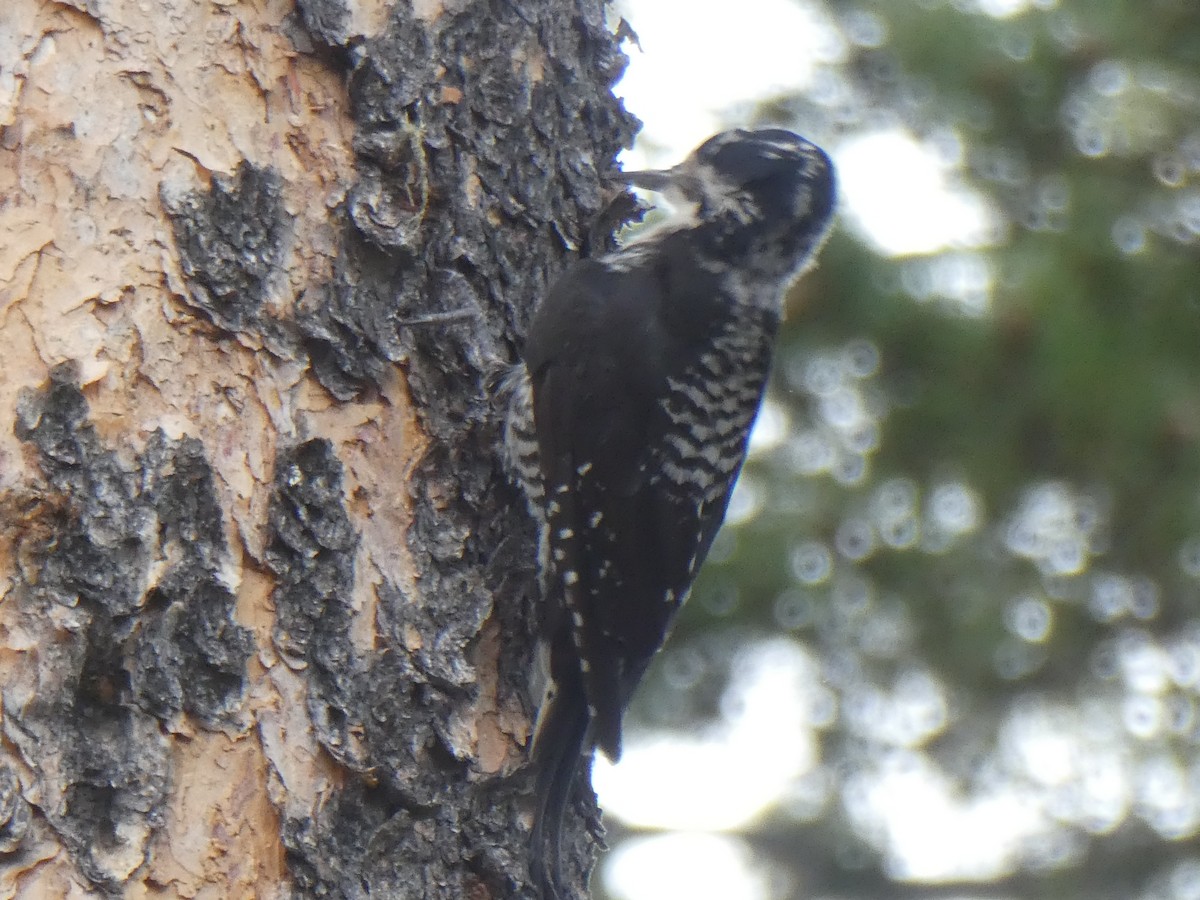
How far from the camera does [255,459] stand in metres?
2.04

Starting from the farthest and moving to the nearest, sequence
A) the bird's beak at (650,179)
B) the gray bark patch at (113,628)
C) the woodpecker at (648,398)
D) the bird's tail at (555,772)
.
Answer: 1. the bird's beak at (650,179)
2. the woodpecker at (648,398)
3. the bird's tail at (555,772)
4. the gray bark patch at (113,628)

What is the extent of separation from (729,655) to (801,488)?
1.95 ft

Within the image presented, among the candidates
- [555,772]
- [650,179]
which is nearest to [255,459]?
[555,772]

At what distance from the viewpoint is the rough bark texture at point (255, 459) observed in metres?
1.83

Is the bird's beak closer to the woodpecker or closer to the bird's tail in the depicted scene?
the woodpecker

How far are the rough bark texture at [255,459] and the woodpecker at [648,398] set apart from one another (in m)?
0.23

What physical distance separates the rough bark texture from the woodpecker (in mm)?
231

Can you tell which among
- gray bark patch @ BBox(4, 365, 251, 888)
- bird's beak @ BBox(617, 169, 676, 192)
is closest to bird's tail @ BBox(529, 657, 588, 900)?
gray bark patch @ BBox(4, 365, 251, 888)

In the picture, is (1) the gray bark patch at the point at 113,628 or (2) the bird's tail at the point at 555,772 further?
(2) the bird's tail at the point at 555,772

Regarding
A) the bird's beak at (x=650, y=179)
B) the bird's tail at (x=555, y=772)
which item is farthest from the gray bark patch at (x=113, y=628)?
the bird's beak at (x=650, y=179)

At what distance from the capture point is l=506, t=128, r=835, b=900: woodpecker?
2.69 meters

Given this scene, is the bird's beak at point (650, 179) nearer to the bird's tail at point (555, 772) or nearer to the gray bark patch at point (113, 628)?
the bird's tail at point (555, 772)

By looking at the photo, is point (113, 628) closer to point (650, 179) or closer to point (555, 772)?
point (555, 772)

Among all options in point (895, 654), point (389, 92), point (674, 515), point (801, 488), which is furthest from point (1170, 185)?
point (389, 92)
